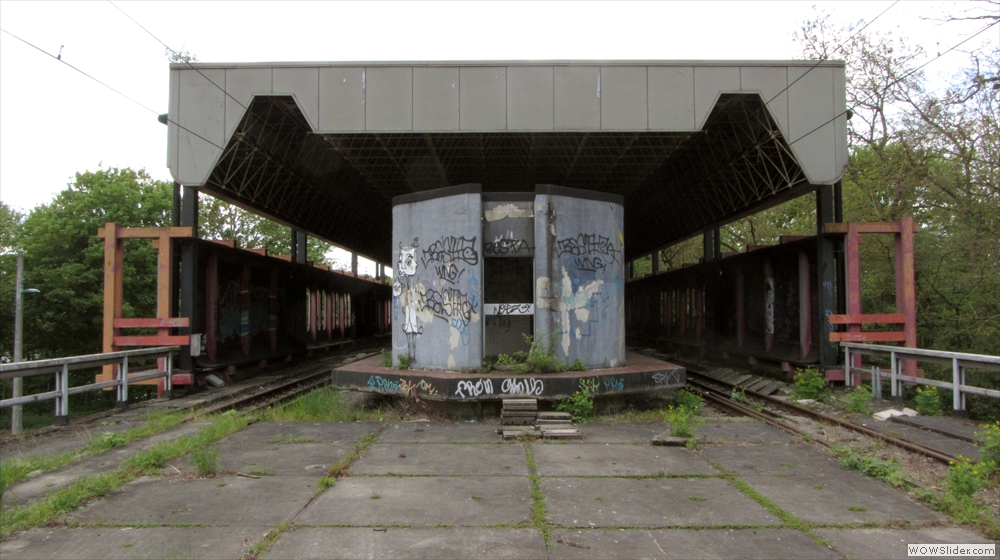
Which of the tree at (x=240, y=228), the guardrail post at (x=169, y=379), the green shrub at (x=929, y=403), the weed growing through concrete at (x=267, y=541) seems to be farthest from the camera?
the tree at (x=240, y=228)

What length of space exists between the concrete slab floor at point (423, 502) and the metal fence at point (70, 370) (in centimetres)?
465

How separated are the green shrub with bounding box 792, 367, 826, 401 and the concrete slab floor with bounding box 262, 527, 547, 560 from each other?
907 centimetres

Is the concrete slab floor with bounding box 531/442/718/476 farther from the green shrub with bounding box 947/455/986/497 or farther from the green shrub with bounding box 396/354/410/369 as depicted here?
the green shrub with bounding box 396/354/410/369

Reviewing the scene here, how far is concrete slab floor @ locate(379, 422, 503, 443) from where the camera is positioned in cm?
863

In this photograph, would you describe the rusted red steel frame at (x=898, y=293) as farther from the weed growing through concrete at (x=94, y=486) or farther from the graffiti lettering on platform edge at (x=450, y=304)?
the weed growing through concrete at (x=94, y=486)

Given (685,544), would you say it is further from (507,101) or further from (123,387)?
(123,387)

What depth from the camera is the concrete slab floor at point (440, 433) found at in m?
8.63

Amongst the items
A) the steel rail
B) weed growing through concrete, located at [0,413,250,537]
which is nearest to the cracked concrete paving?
weed growing through concrete, located at [0,413,250,537]

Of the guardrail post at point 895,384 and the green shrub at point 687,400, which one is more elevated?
the guardrail post at point 895,384

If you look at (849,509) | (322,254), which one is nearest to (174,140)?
(849,509)

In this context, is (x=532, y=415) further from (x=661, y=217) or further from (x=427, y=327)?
(x=661, y=217)

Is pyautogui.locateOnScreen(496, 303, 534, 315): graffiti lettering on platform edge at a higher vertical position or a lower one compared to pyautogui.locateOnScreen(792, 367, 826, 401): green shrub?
higher

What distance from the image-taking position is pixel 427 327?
11297 millimetres

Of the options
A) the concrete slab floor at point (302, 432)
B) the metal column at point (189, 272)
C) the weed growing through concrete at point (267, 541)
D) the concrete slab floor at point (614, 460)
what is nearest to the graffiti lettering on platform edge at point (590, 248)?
the concrete slab floor at point (614, 460)
